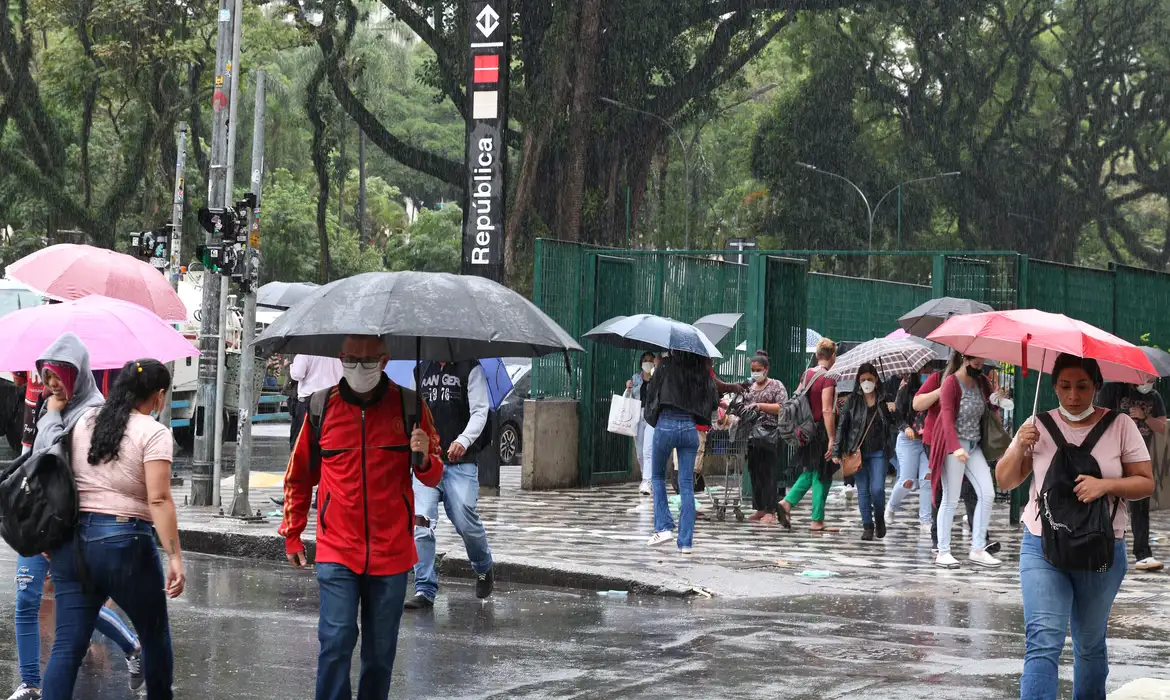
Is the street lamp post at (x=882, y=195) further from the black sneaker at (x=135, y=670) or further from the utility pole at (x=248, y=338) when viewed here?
the black sneaker at (x=135, y=670)

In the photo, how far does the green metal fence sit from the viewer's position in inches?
632

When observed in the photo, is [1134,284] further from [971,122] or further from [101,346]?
[971,122]

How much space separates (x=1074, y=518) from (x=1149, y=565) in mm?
6806

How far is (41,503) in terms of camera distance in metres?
6.05

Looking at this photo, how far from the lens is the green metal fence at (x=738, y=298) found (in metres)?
16.0

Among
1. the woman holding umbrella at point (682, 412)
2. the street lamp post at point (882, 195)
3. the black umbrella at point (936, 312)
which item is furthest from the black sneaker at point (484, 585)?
the street lamp post at point (882, 195)

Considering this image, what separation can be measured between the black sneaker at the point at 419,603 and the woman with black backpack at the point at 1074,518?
454cm

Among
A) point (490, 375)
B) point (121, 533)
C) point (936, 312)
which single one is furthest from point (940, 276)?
point (121, 533)

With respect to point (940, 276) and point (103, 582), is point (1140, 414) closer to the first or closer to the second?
point (940, 276)

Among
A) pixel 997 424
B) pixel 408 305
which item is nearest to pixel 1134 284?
pixel 997 424

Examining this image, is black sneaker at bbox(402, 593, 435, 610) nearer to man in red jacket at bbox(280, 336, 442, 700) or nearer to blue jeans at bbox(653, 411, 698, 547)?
blue jeans at bbox(653, 411, 698, 547)

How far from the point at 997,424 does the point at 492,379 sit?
4239 mm

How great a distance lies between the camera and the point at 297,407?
1455 cm

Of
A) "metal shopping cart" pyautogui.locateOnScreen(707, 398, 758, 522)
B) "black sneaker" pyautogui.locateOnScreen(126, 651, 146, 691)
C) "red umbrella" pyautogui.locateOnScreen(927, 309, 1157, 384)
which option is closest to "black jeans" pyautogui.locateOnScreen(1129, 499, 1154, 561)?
"metal shopping cart" pyautogui.locateOnScreen(707, 398, 758, 522)
